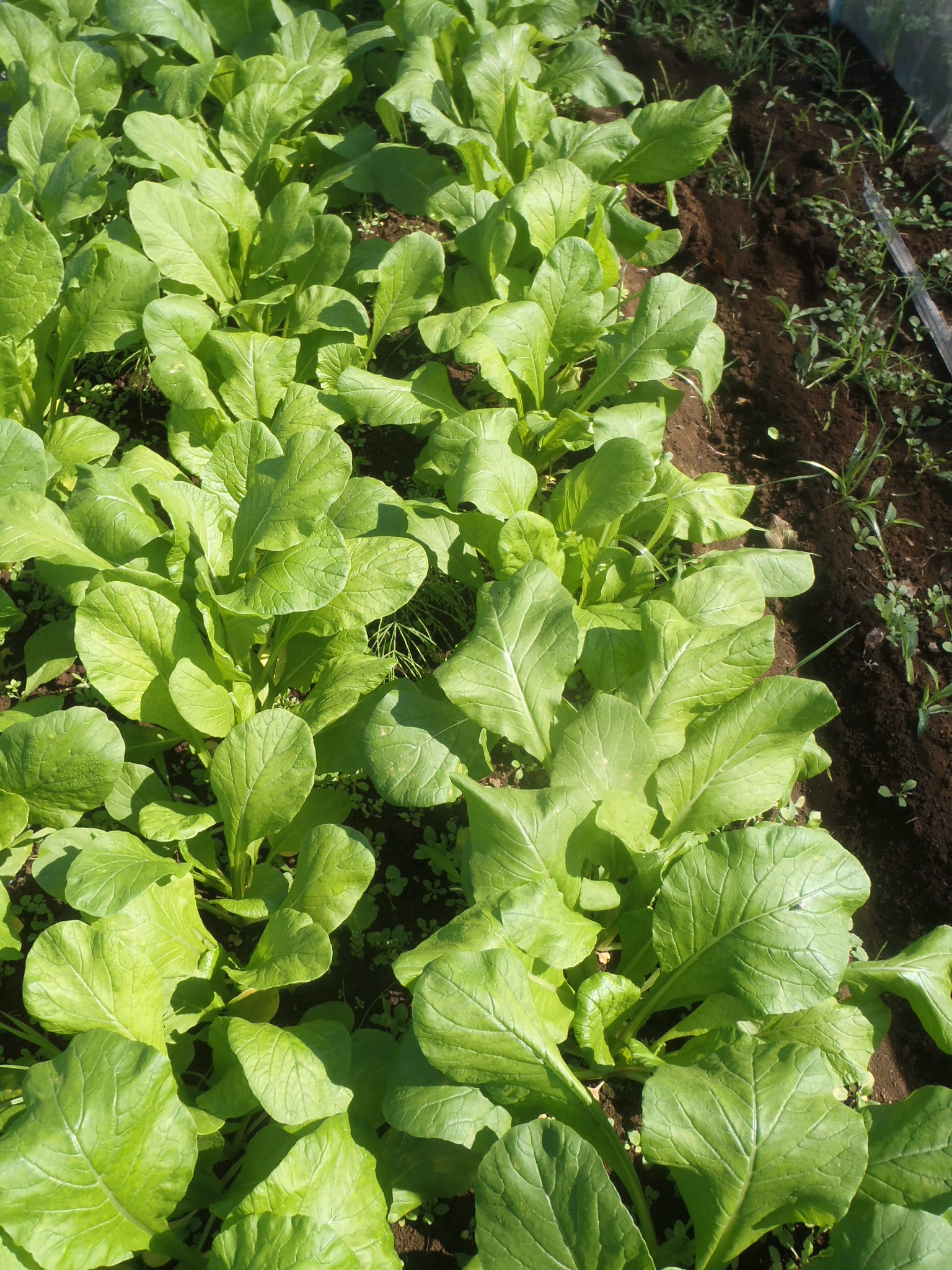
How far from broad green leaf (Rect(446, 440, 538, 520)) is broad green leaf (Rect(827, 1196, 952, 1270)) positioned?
1296mm

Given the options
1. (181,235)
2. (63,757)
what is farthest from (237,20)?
(63,757)

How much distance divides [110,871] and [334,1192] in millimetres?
581

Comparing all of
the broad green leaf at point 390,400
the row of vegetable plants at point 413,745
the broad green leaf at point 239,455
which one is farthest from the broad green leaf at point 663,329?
the broad green leaf at point 239,455

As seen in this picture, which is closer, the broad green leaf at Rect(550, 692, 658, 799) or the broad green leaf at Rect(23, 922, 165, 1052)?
the broad green leaf at Rect(23, 922, 165, 1052)

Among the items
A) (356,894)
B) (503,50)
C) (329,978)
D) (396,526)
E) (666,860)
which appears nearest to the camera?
(356,894)

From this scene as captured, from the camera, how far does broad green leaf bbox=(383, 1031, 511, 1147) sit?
1.42m

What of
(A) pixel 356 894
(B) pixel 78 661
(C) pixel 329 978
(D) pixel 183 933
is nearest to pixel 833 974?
(A) pixel 356 894

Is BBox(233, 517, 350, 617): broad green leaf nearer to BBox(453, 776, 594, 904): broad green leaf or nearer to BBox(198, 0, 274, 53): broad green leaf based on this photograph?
BBox(453, 776, 594, 904): broad green leaf

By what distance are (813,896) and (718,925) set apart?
0.15m

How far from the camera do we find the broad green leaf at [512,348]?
218cm

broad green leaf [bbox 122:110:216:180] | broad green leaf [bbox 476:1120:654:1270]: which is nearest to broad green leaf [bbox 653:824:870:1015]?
broad green leaf [bbox 476:1120:654:1270]

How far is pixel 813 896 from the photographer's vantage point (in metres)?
1.51

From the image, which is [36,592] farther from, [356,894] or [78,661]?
[356,894]

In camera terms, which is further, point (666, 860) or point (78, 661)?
point (78, 661)
